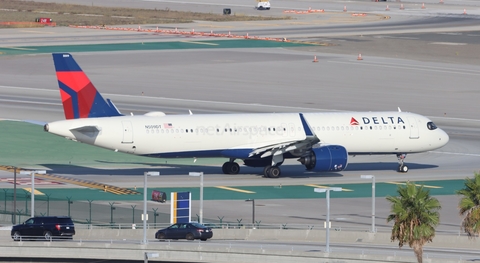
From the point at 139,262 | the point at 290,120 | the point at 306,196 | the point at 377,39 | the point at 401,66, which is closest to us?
the point at 139,262

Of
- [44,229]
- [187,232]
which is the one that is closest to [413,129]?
[187,232]

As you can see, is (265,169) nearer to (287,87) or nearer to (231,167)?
(231,167)

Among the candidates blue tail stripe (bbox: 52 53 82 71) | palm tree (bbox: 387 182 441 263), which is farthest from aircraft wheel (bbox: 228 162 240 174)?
palm tree (bbox: 387 182 441 263)

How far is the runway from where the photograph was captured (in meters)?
84.2

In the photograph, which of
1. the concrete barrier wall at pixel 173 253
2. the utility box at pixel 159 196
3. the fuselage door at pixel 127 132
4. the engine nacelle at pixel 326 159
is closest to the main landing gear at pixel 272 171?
the engine nacelle at pixel 326 159

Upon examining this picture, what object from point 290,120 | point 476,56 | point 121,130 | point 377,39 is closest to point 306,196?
point 290,120

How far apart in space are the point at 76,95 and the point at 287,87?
56.6 metres

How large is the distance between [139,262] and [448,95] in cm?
8164

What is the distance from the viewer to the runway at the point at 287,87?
A: 84250 millimetres

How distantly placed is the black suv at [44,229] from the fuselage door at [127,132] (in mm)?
19919

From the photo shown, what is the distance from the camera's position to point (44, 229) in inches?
2295

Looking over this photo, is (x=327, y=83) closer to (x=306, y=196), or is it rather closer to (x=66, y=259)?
(x=306, y=196)

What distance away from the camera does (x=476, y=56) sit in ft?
523

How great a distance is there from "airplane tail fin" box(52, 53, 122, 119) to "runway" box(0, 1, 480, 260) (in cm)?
559
